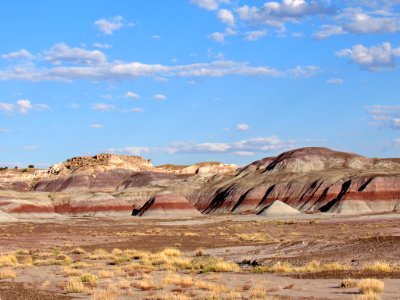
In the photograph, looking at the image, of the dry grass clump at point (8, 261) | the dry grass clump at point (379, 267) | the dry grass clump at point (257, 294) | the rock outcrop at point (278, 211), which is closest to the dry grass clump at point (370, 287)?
the dry grass clump at point (257, 294)

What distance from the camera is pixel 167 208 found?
135000 mm

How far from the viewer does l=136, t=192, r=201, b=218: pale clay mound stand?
133 m

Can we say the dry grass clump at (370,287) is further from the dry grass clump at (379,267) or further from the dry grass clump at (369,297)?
the dry grass clump at (379,267)

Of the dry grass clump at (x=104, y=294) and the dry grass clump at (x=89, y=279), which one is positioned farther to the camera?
the dry grass clump at (x=89, y=279)

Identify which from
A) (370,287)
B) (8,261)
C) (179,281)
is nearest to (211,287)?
(179,281)

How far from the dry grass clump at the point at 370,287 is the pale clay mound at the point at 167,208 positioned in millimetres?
110713

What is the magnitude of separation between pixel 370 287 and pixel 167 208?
11610 centimetres

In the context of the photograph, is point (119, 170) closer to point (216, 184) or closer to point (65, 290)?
point (216, 184)

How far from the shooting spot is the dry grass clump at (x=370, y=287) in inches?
765

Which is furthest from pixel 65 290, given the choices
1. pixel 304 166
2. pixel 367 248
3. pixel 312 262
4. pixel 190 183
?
pixel 190 183

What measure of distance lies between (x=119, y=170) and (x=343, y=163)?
74.4 meters

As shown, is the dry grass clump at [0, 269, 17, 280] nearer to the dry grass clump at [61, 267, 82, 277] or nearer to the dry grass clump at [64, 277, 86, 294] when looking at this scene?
the dry grass clump at [61, 267, 82, 277]

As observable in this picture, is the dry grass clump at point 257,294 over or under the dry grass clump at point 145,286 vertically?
over

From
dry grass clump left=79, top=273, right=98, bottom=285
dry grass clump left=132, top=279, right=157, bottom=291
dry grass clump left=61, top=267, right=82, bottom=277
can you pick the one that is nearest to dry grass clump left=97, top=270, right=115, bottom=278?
dry grass clump left=61, top=267, right=82, bottom=277
